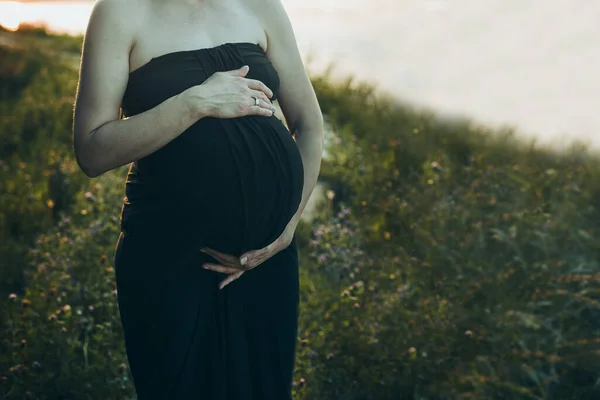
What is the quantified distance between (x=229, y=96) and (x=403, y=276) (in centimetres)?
241

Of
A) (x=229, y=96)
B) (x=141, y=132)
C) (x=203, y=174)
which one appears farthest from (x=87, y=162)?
(x=229, y=96)

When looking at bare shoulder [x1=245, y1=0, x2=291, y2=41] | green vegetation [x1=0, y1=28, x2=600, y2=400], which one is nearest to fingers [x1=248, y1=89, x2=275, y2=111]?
bare shoulder [x1=245, y1=0, x2=291, y2=41]

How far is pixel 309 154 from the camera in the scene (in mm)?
2246

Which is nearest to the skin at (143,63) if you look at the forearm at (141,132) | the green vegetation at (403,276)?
the forearm at (141,132)

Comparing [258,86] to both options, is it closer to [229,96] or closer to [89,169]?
[229,96]

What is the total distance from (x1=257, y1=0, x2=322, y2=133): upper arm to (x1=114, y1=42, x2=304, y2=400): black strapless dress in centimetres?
8

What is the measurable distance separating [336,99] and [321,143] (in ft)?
14.5

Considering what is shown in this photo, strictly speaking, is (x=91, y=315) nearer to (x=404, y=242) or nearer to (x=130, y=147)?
(x=404, y=242)

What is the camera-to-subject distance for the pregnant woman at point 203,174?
74.2 inches

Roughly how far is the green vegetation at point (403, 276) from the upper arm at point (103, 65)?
1.80 meters

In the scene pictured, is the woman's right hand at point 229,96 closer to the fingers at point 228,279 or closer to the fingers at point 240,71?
the fingers at point 240,71

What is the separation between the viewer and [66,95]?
7.56 metres

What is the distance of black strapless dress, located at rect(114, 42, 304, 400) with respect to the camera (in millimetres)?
1919

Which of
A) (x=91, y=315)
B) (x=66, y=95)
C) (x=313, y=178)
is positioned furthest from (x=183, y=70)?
(x=66, y=95)
